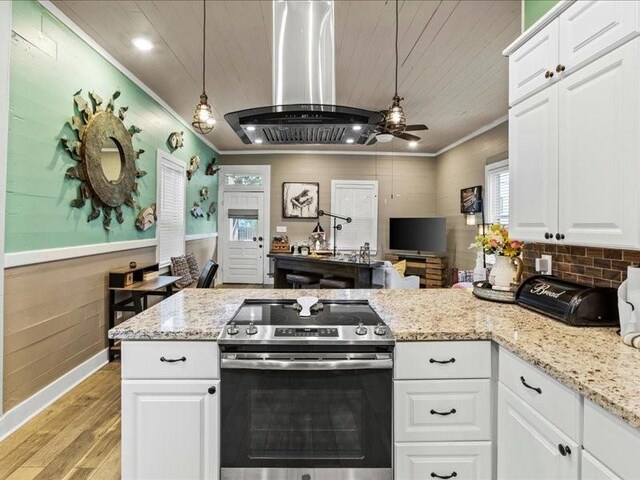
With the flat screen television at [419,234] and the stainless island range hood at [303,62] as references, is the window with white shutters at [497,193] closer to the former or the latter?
the flat screen television at [419,234]

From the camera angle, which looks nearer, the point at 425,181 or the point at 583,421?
the point at 583,421

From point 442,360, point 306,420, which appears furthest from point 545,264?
point 306,420

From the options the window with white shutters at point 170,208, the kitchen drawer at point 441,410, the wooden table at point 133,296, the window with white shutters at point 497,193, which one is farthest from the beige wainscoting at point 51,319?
the window with white shutters at point 497,193

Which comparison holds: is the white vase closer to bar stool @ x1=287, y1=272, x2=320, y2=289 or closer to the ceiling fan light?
the ceiling fan light

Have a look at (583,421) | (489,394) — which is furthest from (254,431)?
(583,421)

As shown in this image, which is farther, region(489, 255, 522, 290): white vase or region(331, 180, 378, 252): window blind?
region(331, 180, 378, 252): window blind

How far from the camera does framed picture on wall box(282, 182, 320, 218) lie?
707 centimetres

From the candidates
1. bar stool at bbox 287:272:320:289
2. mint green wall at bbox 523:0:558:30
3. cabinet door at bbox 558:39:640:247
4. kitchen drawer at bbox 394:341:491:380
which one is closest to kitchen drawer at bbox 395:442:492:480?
kitchen drawer at bbox 394:341:491:380

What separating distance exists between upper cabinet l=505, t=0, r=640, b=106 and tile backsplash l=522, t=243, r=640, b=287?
84cm

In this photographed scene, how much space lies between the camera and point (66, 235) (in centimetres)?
269

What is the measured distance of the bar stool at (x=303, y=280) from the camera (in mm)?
5238

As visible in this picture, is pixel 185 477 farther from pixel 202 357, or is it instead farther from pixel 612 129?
pixel 612 129

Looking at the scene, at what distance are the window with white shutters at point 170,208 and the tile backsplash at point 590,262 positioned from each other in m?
3.93

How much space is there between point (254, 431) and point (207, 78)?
11.4ft
